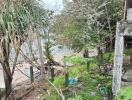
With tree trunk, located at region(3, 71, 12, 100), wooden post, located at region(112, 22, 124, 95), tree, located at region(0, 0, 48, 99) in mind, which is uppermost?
tree, located at region(0, 0, 48, 99)

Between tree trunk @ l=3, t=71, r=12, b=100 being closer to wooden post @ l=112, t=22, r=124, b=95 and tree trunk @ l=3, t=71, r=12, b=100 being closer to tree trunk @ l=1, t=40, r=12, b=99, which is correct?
tree trunk @ l=1, t=40, r=12, b=99

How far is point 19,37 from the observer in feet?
28.4

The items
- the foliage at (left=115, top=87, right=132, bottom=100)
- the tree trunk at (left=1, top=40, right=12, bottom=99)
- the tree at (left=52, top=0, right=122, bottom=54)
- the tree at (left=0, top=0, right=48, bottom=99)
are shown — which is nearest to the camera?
the foliage at (left=115, top=87, right=132, bottom=100)

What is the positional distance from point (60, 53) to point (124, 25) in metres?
11.4

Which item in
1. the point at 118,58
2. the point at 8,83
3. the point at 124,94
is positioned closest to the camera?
the point at 124,94

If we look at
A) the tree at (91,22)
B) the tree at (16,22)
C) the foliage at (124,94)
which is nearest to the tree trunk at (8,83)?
the tree at (16,22)

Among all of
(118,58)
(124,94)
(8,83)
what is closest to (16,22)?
(8,83)

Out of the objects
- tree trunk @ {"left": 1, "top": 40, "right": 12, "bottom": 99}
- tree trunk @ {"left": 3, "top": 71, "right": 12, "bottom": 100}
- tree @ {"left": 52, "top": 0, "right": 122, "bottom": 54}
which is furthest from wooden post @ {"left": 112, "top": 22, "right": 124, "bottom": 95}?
tree @ {"left": 52, "top": 0, "right": 122, "bottom": 54}

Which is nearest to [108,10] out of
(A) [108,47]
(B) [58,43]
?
(A) [108,47]

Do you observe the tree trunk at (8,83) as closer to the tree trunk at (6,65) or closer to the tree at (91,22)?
the tree trunk at (6,65)

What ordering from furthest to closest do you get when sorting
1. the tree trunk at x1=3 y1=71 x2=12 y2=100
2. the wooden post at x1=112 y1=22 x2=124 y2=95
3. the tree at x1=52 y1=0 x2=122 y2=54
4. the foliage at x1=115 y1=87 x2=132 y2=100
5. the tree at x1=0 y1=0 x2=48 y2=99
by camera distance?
Answer: 1. the tree at x1=52 y1=0 x2=122 y2=54
2. the tree trunk at x1=3 y1=71 x2=12 y2=100
3. the tree at x1=0 y1=0 x2=48 y2=99
4. the wooden post at x1=112 y1=22 x2=124 y2=95
5. the foliage at x1=115 y1=87 x2=132 y2=100

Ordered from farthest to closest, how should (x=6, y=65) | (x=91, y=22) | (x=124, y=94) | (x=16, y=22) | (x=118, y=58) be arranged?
(x=91, y=22) → (x=6, y=65) → (x=16, y=22) → (x=118, y=58) → (x=124, y=94)

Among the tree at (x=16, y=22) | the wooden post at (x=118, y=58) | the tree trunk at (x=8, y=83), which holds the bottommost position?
the tree trunk at (x=8, y=83)

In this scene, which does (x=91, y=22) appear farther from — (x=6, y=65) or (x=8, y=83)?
(x=6, y=65)
